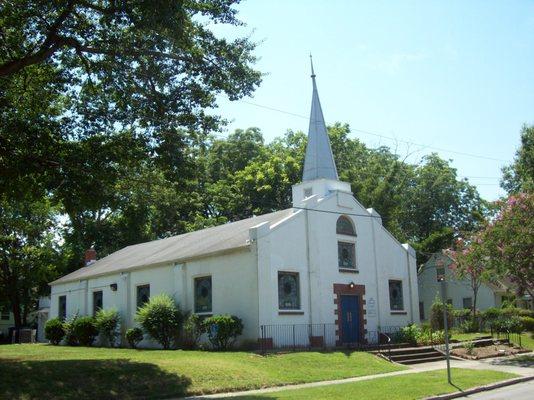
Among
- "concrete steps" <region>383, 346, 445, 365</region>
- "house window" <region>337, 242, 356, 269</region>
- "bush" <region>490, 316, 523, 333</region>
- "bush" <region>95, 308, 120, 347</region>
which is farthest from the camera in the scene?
"bush" <region>95, 308, 120, 347</region>

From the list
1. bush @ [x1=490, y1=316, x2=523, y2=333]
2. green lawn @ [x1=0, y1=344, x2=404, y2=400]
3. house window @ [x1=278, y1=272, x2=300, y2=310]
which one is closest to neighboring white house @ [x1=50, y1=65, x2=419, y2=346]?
house window @ [x1=278, y1=272, x2=300, y2=310]

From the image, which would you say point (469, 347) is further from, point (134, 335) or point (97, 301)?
point (97, 301)

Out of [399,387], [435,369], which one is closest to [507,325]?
[435,369]

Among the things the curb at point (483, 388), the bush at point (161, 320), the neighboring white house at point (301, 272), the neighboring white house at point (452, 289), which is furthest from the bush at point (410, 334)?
the neighboring white house at point (452, 289)

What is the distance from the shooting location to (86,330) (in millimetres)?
32906

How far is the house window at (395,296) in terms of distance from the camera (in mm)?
31227

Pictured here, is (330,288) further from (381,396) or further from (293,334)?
(381,396)

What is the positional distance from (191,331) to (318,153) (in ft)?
36.0

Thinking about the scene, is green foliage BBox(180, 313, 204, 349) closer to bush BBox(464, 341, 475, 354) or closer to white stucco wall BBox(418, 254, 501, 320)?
bush BBox(464, 341, 475, 354)

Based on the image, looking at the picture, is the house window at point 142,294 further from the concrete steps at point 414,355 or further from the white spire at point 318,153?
the concrete steps at point 414,355

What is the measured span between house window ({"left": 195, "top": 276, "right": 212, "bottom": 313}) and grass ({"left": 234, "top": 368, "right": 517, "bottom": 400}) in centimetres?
1097

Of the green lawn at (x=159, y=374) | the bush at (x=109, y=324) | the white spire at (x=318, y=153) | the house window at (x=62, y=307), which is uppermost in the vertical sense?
the white spire at (x=318, y=153)

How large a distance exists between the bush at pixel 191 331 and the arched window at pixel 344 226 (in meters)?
8.03

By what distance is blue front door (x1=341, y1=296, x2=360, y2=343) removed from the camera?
91.2 ft
